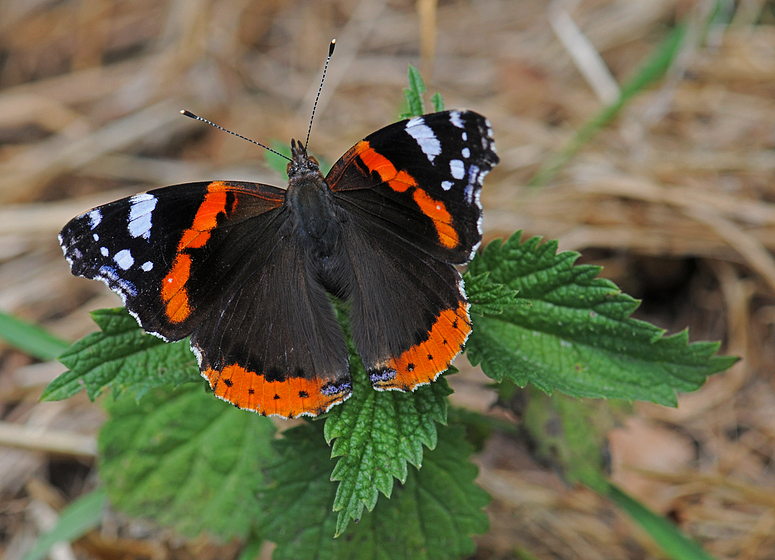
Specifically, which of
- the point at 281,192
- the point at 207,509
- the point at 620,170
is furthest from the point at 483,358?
the point at 620,170

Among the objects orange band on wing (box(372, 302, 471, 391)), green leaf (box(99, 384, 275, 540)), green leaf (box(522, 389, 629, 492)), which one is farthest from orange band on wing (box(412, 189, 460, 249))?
green leaf (box(99, 384, 275, 540))

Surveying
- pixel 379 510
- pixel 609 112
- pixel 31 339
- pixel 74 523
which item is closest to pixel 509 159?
pixel 609 112

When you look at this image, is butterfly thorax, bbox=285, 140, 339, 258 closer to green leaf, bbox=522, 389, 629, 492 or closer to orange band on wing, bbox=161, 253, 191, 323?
orange band on wing, bbox=161, 253, 191, 323

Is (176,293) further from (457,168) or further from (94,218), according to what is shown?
(457,168)

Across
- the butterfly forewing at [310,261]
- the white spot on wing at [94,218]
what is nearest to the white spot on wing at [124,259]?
the butterfly forewing at [310,261]

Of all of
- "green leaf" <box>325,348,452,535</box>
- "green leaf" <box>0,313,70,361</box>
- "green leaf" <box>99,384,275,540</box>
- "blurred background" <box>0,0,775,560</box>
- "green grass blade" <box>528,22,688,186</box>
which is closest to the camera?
"green leaf" <box>325,348,452,535</box>

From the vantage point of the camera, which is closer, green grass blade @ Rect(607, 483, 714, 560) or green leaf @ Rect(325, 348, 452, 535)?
green leaf @ Rect(325, 348, 452, 535)

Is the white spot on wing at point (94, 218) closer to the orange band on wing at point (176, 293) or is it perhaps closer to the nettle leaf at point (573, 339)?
the orange band on wing at point (176, 293)
